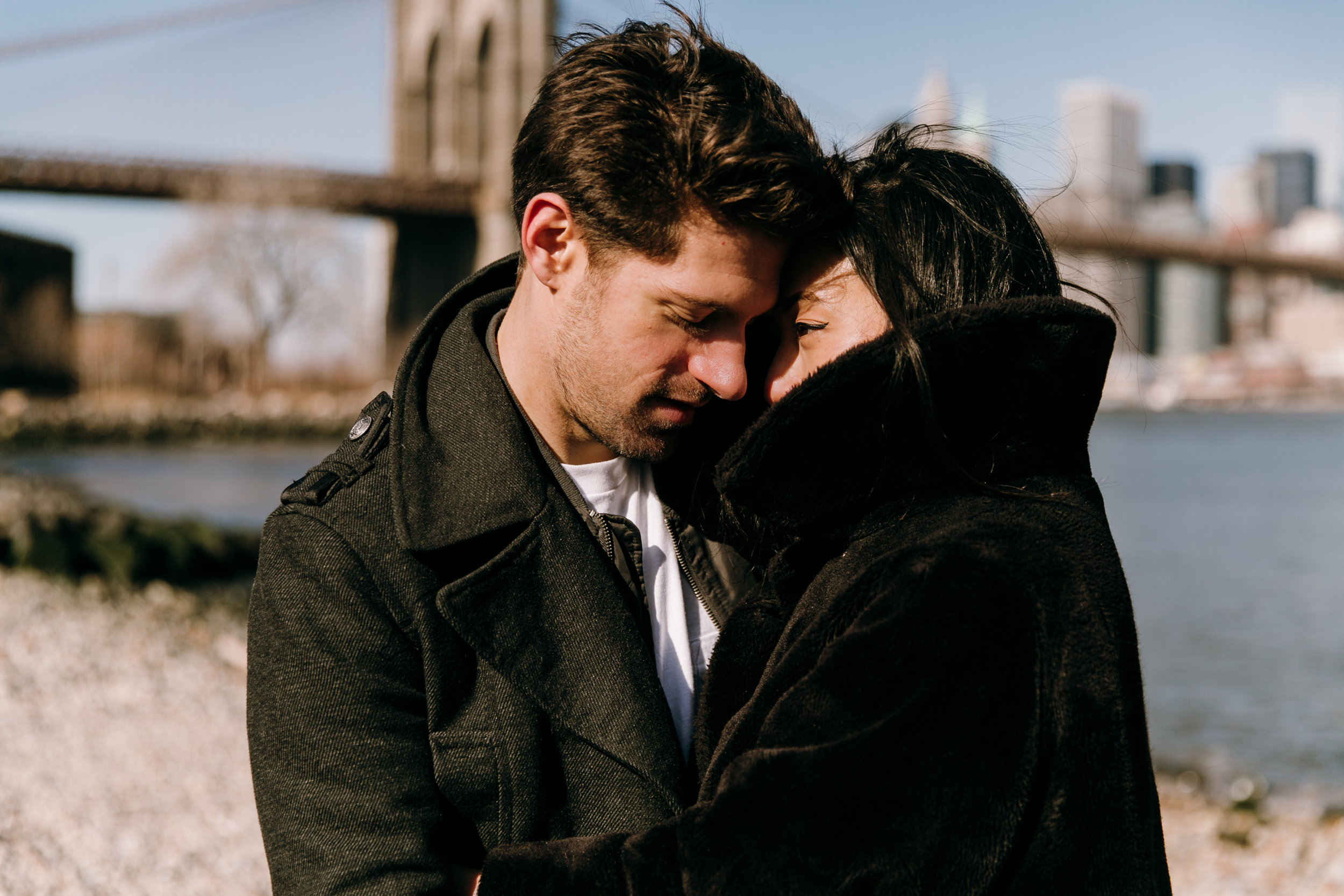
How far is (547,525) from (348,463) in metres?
0.25

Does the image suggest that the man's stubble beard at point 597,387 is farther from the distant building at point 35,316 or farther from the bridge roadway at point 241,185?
the distant building at point 35,316

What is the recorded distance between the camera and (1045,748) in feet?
3.35

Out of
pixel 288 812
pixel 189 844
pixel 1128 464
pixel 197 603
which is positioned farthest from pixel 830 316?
pixel 1128 464

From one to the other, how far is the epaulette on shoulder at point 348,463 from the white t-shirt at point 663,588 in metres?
0.26

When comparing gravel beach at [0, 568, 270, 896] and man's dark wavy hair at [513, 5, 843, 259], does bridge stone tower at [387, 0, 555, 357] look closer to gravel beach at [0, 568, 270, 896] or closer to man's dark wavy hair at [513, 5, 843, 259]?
gravel beach at [0, 568, 270, 896]

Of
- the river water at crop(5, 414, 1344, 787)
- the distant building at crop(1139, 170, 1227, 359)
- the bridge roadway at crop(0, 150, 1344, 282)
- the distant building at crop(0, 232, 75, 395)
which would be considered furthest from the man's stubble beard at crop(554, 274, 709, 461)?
the distant building at crop(0, 232, 75, 395)

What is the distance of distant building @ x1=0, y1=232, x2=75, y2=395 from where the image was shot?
29562 millimetres

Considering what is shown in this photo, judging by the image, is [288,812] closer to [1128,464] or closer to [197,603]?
[197,603]

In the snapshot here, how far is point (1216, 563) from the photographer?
14.9 metres

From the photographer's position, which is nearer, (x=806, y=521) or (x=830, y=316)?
(x=806, y=521)

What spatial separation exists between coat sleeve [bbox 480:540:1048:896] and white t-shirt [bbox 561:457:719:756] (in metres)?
0.33

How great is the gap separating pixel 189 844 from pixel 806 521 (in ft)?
11.3

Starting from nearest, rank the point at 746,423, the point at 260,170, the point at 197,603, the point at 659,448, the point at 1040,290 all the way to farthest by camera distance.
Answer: the point at 1040,290, the point at 659,448, the point at 746,423, the point at 197,603, the point at 260,170

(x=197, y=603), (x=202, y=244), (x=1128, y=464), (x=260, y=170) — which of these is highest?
(x=260, y=170)
